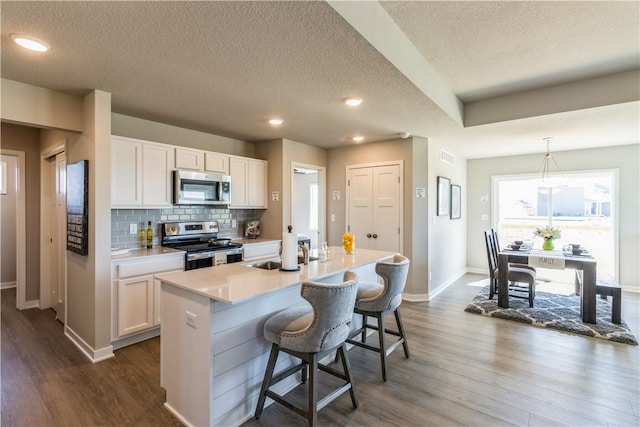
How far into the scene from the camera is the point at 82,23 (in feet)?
5.89

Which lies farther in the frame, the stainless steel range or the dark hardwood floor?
the stainless steel range

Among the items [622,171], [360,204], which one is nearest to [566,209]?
[622,171]

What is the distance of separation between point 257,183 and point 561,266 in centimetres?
426

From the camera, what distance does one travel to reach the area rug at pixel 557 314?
340 centimetres

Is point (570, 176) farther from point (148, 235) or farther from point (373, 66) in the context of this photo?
point (148, 235)

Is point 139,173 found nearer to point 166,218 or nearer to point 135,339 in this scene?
point 166,218

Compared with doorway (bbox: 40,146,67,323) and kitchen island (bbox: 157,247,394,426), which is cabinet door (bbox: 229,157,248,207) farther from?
kitchen island (bbox: 157,247,394,426)

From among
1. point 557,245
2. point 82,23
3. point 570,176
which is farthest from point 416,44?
point 557,245

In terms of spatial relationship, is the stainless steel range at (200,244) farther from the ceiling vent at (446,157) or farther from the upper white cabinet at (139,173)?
the ceiling vent at (446,157)

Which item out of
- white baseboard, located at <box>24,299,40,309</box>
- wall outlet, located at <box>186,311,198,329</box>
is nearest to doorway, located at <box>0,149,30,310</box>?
white baseboard, located at <box>24,299,40,309</box>

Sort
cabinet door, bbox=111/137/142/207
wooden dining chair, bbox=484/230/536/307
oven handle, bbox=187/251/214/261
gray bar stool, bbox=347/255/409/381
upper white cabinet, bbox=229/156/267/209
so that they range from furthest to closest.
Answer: upper white cabinet, bbox=229/156/267/209, wooden dining chair, bbox=484/230/536/307, oven handle, bbox=187/251/214/261, cabinet door, bbox=111/137/142/207, gray bar stool, bbox=347/255/409/381

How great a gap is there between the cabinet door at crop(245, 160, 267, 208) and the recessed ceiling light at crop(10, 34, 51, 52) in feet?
8.80

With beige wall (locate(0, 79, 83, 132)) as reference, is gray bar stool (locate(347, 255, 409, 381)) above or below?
below

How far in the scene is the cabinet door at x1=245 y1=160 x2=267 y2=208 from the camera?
4.65m
